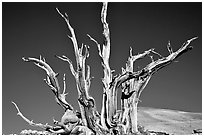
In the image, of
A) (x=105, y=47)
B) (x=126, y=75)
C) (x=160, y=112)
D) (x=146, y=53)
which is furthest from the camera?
(x=160, y=112)

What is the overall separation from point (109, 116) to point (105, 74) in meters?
0.93

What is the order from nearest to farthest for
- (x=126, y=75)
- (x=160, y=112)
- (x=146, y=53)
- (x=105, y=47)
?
1. (x=126, y=75)
2. (x=105, y=47)
3. (x=146, y=53)
4. (x=160, y=112)

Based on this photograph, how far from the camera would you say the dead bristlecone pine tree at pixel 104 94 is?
6922 millimetres

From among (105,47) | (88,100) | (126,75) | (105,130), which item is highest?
(105,47)

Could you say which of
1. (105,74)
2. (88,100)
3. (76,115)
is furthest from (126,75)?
(76,115)

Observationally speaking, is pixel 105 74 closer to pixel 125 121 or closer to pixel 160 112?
pixel 125 121

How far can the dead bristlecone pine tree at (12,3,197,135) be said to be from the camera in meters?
6.92

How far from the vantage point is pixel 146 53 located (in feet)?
25.6

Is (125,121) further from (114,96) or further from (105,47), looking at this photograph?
(105,47)

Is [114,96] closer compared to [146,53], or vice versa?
[114,96]

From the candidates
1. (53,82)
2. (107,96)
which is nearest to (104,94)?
(107,96)

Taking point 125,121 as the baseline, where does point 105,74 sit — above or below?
above

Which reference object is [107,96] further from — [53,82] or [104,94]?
[53,82]

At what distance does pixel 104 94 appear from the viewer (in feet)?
23.4
